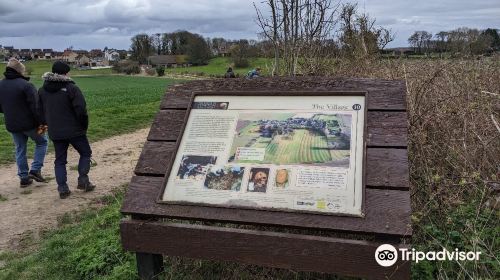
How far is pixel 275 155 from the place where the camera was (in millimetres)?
3189

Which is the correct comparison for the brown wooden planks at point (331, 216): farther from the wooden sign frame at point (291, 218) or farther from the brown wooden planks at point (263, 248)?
the brown wooden planks at point (263, 248)

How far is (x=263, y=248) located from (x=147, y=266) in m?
0.99

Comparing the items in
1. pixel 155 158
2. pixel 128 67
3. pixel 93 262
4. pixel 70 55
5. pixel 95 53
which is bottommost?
→ pixel 93 262

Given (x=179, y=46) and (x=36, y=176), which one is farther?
(x=179, y=46)

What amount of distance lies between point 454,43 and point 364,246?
5529mm

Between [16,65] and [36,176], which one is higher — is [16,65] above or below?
above

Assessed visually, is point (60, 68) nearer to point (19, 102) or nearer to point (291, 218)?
point (19, 102)

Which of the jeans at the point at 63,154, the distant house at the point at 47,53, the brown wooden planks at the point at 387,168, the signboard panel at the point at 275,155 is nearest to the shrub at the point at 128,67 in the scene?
Result: the distant house at the point at 47,53

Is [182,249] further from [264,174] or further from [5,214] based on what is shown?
[5,214]

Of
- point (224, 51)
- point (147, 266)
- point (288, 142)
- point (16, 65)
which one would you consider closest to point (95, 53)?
point (224, 51)

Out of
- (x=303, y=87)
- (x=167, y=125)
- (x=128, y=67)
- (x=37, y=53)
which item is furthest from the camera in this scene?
(x=37, y=53)

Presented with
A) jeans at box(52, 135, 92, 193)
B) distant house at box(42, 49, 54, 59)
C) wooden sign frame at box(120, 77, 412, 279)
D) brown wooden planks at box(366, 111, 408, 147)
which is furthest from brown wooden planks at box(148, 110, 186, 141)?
distant house at box(42, 49, 54, 59)

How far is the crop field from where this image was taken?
308cm

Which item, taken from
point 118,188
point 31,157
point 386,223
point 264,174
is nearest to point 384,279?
point 386,223
